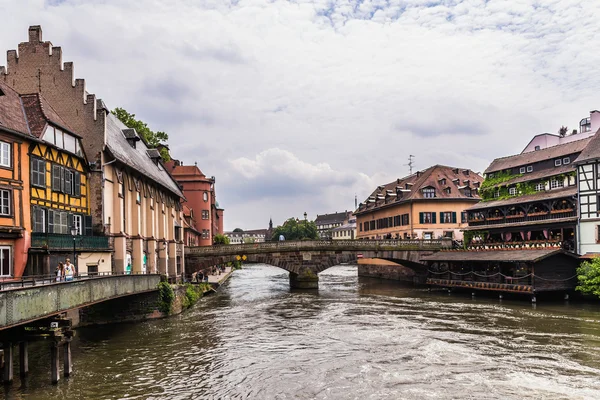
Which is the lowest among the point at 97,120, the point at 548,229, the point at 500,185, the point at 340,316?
the point at 340,316

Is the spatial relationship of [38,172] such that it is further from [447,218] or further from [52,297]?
[447,218]

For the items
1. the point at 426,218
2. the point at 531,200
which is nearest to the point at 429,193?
the point at 426,218

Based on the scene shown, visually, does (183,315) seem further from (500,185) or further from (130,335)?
(500,185)

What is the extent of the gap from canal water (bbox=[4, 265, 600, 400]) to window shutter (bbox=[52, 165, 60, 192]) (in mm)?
8368

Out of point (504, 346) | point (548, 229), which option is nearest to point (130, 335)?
point (504, 346)

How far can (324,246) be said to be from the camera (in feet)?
189

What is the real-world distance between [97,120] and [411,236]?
46836mm

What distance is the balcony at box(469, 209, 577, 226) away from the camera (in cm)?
4512

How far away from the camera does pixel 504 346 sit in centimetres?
2606

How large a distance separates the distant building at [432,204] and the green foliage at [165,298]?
133ft

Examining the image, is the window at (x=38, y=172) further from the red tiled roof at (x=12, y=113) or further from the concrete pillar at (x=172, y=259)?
the concrete pillar at (x=172, y=259)

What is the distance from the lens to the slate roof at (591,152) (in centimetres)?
4266

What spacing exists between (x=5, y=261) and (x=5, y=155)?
16.6 feet

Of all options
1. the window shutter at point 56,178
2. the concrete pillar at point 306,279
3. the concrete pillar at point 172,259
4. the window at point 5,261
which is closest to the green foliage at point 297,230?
the concrete pillar at point 306,279
